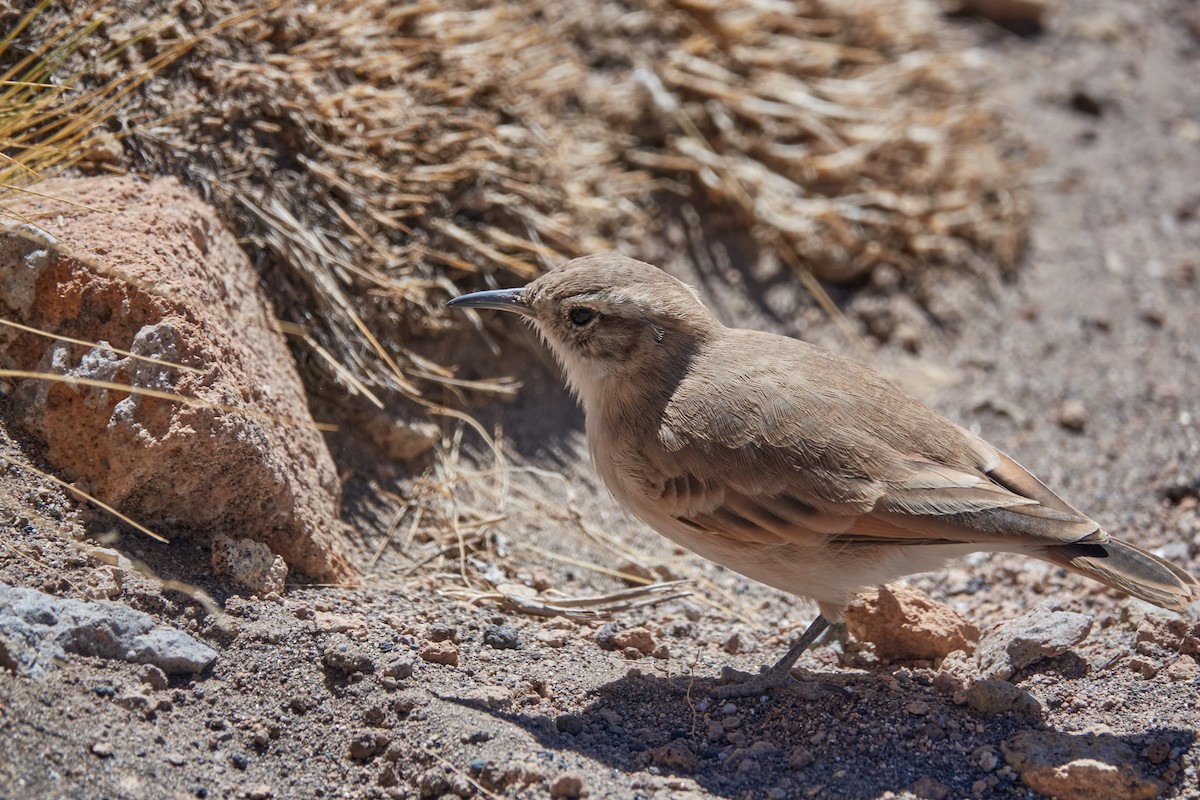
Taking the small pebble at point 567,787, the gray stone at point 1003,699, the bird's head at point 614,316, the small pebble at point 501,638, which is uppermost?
the bird's head at point 614,316

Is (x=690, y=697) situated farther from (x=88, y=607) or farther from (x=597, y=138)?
(x=597, y=138)

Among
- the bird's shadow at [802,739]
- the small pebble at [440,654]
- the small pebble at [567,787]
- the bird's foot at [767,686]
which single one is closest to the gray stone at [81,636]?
the small pebble at [440,654]

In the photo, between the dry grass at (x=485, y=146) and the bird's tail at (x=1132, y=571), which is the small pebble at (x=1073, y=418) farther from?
the bird's tail at (x=1132, y=571)

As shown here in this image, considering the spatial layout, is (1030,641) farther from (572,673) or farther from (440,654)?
(440,654)

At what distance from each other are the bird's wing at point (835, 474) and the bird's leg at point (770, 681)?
0.50m

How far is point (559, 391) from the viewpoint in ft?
19.8

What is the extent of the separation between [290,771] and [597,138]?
14.3ft

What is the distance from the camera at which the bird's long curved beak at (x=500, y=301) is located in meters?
4.52

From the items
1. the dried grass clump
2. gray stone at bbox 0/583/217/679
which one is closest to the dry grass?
the dried grass clump

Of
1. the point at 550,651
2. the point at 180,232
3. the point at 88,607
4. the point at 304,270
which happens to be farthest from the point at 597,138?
the point at 88,607

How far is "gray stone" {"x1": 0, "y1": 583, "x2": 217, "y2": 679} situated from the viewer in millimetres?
3230

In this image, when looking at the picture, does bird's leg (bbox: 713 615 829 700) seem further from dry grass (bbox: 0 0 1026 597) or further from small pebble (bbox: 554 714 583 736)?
dry grass (bbox: 0 0 1026 597)

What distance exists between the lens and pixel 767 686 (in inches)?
163

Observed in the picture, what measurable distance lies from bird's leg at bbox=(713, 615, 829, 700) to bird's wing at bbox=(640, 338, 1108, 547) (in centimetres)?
50
